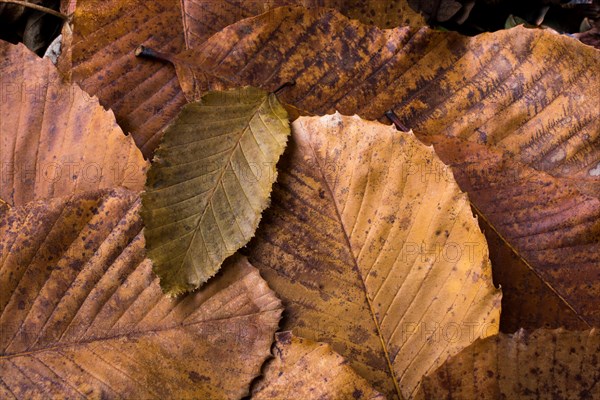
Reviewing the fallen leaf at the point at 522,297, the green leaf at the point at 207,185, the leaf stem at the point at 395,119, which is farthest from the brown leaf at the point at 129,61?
the fallen leaf at the point at 522,297

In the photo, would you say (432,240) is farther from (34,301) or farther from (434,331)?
(34,301)

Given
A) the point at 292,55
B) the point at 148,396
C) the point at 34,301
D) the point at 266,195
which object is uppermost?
the point at 292,55

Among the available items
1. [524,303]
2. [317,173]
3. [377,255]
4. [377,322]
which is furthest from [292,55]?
[524,303]

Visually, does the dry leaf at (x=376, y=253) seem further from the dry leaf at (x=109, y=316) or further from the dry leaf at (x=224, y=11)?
the dry leaf at (x=224, y=11)

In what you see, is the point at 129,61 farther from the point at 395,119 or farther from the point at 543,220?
the point at 543,220

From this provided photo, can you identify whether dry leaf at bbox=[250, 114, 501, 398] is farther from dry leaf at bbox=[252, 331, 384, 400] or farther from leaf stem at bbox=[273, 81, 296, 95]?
leaf stem at bbox=[273, 81, 296, 95]

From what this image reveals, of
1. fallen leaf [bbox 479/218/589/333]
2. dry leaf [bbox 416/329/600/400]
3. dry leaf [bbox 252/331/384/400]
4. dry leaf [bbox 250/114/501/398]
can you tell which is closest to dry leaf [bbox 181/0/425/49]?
dry leaf [bbox 250/114/501/398]

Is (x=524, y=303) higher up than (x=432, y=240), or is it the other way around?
(x=432, y=240)
